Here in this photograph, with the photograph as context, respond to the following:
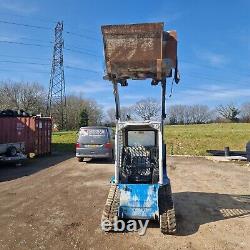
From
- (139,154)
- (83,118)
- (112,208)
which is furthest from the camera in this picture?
(83,118)

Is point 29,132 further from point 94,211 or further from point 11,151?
point 94,211

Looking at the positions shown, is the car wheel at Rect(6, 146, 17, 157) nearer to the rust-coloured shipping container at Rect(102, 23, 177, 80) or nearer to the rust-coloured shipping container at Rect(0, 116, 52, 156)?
the rust-coloured shipping container at Rect(0, 116, 52, 156)

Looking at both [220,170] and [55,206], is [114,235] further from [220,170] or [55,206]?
[220,170]

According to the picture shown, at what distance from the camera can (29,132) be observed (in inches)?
691

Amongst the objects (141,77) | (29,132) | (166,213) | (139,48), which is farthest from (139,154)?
(29,132)

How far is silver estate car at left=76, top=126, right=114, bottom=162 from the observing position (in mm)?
14875

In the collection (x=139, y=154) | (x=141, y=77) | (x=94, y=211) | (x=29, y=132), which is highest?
(x=141, y=77)

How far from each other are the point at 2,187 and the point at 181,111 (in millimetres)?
112345

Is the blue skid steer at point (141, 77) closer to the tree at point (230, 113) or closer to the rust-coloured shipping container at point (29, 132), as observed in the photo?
the rust-coloured shipping container at point (29, 132)

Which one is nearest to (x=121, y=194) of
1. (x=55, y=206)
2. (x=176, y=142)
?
(x=55, y=206)

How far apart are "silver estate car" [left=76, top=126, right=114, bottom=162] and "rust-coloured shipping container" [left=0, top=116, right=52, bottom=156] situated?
395 cm

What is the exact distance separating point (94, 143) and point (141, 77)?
27.5ft

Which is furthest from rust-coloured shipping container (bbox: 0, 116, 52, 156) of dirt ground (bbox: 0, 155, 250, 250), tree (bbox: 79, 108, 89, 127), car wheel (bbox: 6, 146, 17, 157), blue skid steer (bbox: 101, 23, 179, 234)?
tree (bbox: 79, 108, 89, 127)

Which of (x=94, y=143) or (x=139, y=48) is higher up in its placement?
(x=139, y=48)
